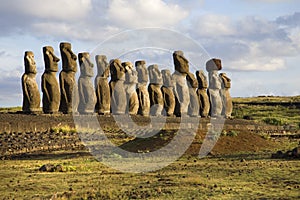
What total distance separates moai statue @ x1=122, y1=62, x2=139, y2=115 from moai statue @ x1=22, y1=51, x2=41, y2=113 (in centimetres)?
890

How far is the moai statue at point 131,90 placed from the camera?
3453 cm

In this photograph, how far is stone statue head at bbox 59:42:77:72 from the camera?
28219mm

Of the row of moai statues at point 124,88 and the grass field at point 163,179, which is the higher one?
the row of moai statues at point 124,88

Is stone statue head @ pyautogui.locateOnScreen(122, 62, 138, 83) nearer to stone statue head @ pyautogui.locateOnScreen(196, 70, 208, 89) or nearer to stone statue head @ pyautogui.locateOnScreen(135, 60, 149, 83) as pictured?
stone statue head @ pyautogui.locateOnScreen(135, 60, 149, 83)

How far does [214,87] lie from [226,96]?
1.82 m

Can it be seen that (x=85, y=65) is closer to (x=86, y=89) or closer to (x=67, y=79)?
(x=86, y=89)

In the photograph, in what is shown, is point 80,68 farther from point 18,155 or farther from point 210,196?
point 210,196

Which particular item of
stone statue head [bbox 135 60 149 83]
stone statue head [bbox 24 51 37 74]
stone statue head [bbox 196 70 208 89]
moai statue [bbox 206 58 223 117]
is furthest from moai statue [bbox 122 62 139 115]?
stone statue head [bbox 24 51 37 74]

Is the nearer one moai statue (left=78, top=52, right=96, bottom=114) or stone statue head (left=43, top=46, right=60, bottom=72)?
stone statue head (left=43, top=46, right=60, bottom=72)

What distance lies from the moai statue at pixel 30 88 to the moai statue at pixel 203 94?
50.8 ft

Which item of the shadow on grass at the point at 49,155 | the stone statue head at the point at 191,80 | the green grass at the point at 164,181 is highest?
the stone statue head at the point at 191,80

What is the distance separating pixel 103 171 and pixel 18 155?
544 cm

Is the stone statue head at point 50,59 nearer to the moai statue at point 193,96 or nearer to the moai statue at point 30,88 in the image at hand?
the moai statue at point 30,88

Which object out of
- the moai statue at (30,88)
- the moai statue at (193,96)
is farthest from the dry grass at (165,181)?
the moai statue at (193,96)
